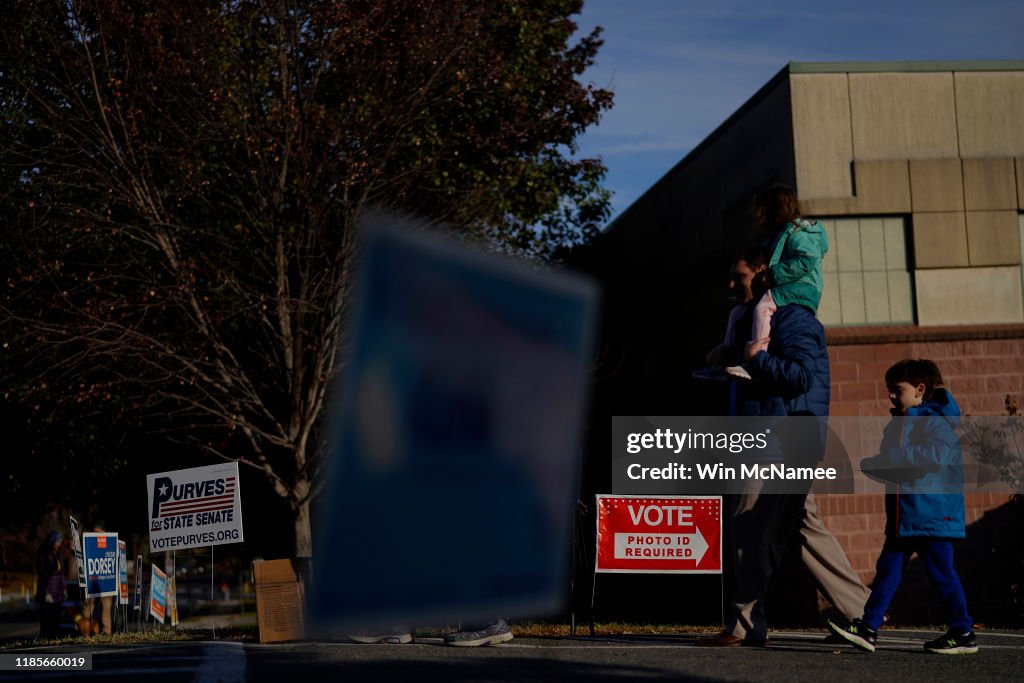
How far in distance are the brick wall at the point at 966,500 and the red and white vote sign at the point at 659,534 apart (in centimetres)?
255

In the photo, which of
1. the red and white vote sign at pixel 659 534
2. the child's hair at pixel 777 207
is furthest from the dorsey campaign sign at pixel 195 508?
the child's hair at pixel 777 207

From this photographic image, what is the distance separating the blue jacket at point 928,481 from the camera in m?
6.56

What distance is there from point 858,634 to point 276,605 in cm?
403

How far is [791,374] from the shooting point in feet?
21.0

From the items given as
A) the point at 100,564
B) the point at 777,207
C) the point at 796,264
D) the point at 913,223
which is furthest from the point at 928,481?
the point at 100,564

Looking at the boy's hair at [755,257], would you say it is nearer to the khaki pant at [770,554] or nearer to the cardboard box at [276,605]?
the khaki pant at [770,554]

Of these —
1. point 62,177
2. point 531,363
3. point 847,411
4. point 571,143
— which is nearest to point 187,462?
point 62,177

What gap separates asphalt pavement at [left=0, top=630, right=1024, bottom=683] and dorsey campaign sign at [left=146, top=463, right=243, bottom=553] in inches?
161

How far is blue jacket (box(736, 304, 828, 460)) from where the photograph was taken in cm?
643

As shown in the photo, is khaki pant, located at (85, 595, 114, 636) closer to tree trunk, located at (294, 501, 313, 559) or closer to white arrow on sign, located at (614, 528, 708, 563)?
tree trunk, located at (294, 501, 313, 559)

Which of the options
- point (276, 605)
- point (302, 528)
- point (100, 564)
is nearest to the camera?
point (276, 605)

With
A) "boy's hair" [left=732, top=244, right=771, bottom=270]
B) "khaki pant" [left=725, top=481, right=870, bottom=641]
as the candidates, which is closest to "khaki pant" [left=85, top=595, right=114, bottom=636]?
"khaki pant" [left=725, top=481, right=870, bottom=641]

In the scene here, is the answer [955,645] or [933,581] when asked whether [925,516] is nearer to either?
[933,581]

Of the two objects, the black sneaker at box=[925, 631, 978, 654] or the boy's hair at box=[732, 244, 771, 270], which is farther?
the boy's hair at box=[732, 244, 771, 270]
